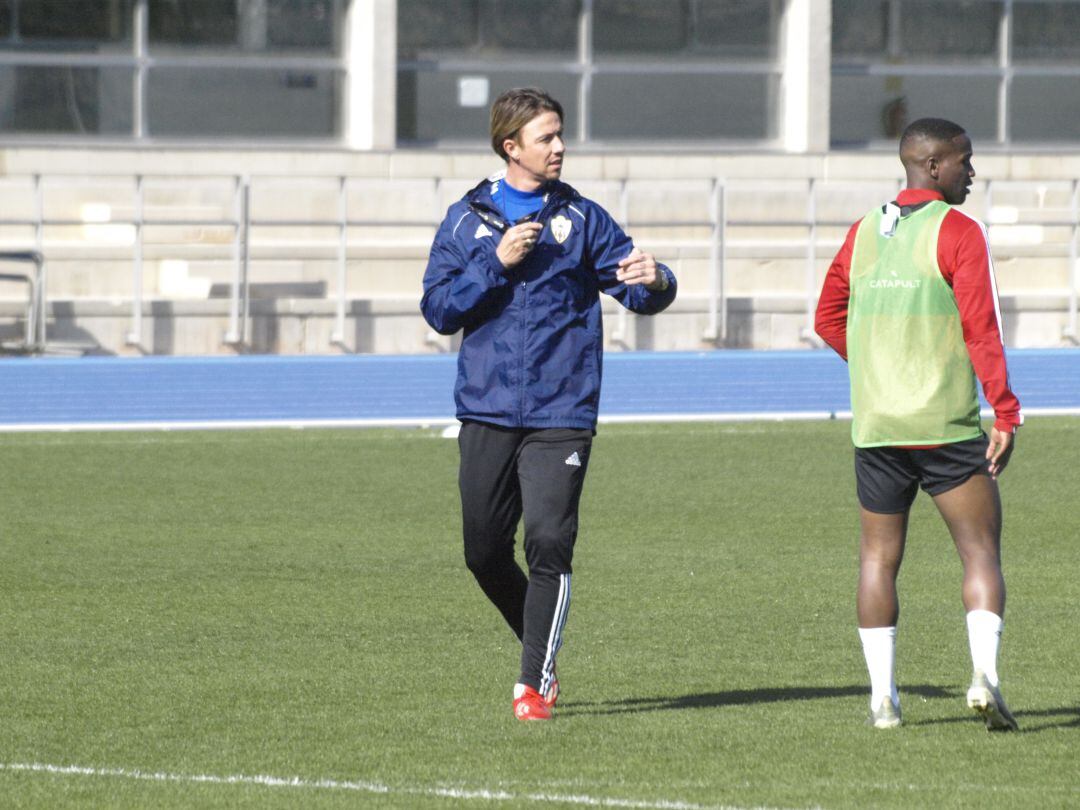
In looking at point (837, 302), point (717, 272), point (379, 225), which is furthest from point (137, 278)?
point (837, 302)

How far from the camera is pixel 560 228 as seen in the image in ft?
21.0

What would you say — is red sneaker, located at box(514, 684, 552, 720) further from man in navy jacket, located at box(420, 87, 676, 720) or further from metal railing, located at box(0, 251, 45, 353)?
metal railing, located at box(0, 251, 45, 353)

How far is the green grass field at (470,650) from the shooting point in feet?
18.4

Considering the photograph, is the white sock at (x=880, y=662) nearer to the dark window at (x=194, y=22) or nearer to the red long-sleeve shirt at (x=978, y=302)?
the red long-sleeve shirt at (x=978, y=302)

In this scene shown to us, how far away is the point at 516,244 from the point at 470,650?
2.07 meters

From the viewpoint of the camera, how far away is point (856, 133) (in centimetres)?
2730

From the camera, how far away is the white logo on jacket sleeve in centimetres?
640

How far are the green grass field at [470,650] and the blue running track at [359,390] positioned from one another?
12.8ft

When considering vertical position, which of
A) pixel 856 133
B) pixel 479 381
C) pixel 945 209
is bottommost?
pixel 479 381

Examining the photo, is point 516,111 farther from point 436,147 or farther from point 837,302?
point 436,147

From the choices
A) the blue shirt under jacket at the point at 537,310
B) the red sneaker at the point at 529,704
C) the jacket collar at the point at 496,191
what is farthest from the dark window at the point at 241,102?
the red sneaker at the point at 529,704

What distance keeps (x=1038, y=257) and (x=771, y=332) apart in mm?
3274

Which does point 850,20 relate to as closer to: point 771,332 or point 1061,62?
point 1061,62

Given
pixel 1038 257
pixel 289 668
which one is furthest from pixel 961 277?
pixel 1038 257
